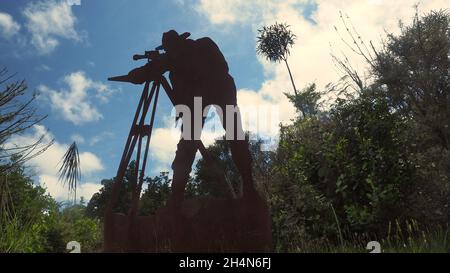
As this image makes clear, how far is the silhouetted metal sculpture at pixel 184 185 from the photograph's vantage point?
16.1 feet

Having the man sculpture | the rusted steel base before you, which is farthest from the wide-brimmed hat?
the rusted steel base

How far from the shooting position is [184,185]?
510 centimetres

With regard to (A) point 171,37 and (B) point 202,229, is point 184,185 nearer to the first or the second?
(B) point 202,229

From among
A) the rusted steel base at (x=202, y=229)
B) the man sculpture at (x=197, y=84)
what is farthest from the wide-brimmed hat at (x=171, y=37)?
the rusted steel base at (x=202, y=229)

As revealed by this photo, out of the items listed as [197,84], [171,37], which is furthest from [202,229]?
[171,37]

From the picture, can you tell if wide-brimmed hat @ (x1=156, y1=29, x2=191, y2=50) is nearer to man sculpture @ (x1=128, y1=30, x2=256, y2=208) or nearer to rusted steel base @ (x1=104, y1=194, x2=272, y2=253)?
man sculpture @ (x1=128, y1=30, x2=256, y2=208)

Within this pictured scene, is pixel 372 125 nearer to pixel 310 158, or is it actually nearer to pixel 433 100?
pixel 310 158

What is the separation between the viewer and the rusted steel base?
483 centimetres

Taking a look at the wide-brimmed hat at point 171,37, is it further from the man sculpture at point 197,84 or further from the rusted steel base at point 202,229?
the rusted steel base at point 202,229
